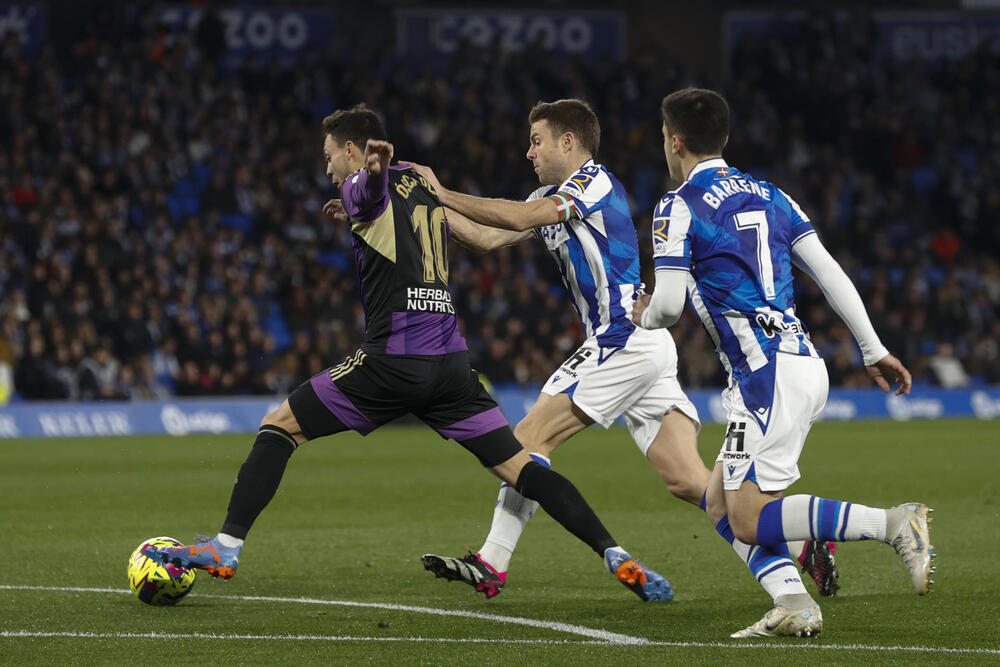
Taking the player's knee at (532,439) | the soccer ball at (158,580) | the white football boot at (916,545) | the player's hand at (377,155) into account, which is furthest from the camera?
the player's knee at (532,439)

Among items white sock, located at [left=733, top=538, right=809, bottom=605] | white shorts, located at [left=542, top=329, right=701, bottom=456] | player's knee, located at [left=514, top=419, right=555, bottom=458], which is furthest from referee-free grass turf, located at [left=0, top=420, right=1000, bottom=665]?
white shorts, located at [left=542, top=329, right=701, bottom=456]

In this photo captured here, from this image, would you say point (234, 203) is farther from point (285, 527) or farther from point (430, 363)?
point (430, 363)

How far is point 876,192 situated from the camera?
102 feet

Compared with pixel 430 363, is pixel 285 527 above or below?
below

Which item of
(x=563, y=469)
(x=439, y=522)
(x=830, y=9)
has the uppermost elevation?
(x=830, y=9)

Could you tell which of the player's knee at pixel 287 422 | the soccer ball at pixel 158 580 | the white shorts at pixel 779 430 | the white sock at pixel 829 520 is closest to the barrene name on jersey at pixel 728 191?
the white shorts at pixel 779 430

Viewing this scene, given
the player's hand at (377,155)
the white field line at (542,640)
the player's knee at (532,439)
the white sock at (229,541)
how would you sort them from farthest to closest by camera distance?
the player's knee at (532,439) < the white sock at (229,541) < the player's hand at (377,155) < the white field line at (542,640)

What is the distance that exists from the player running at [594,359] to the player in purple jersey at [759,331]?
1.23 m

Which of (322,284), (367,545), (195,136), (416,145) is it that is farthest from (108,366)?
(367,545)

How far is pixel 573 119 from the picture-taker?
7.64 m

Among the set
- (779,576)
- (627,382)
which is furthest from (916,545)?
(627,382)

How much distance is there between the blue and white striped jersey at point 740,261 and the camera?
5957 mm

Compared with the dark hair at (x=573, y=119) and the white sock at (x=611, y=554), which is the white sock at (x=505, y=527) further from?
the dark hair at (x=573, y=119)

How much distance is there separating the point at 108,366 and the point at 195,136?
6.75m
